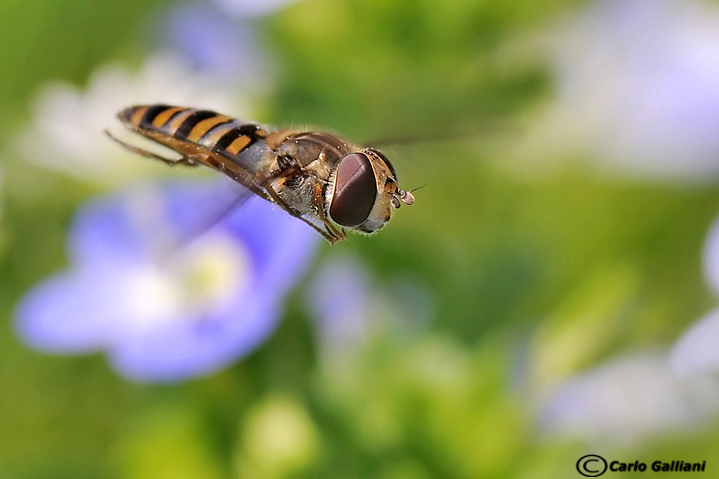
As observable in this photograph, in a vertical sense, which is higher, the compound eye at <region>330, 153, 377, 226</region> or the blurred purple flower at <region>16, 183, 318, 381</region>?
the blurred purple flower at <region>16, 183, 318, 381</region>

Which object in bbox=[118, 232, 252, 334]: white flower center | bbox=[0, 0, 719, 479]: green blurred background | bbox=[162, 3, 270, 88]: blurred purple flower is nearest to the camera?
bbox=[0, 0, 719, 479]: green blurred background

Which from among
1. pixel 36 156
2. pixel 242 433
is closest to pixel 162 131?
pixel 242 433

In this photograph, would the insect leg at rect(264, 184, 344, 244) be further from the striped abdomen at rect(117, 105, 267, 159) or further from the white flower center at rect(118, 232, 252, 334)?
the white flower center at rect(118, 232, 252, 334)

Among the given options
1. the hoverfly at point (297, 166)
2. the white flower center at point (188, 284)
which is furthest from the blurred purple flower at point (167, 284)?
the hoverfly at point (297, 166)

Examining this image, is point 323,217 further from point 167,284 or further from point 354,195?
point 167,284

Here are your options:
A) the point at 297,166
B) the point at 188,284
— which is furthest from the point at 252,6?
the point at 297,166

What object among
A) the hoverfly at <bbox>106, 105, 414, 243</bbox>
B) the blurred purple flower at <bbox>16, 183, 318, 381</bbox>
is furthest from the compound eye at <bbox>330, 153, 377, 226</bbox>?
the blurred purple flower at <bbox>16, 183, 318, 381</bbox>

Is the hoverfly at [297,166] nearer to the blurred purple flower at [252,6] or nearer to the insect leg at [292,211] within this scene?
the insect leg at [292,211]

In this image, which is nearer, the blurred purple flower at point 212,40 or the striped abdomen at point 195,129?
the striped abdomen at point 195,129
